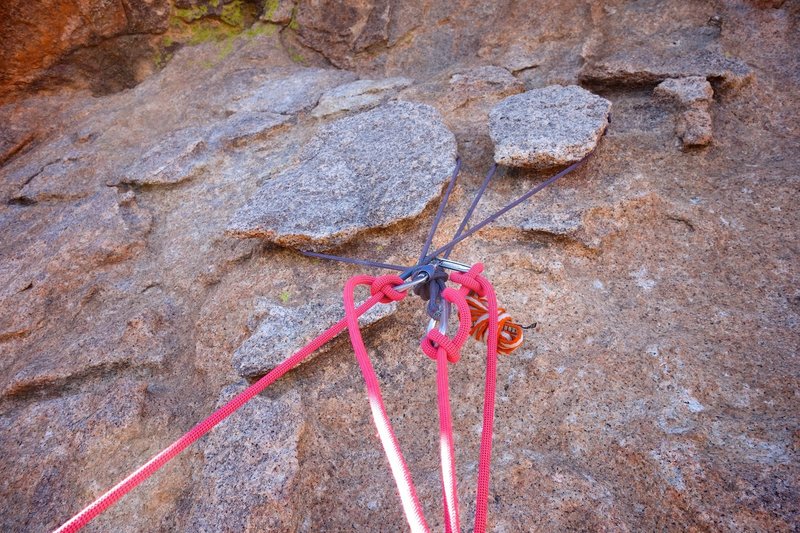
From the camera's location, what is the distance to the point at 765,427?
1229 millimetres

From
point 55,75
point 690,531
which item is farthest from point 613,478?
point 55,75

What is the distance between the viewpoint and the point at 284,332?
162 centimetres

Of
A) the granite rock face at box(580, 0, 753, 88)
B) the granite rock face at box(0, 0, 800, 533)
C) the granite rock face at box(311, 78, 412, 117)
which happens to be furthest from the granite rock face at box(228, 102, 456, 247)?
the granite rock face at box(580, 0, 753, 88)

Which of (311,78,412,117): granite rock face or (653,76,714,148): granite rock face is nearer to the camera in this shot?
(653,76,714,148): granite rock face

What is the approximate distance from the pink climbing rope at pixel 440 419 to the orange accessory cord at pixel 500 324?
0.15 ft

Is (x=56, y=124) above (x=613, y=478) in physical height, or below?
above

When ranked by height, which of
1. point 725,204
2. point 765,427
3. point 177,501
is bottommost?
point 177,501

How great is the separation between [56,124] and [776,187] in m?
3.63

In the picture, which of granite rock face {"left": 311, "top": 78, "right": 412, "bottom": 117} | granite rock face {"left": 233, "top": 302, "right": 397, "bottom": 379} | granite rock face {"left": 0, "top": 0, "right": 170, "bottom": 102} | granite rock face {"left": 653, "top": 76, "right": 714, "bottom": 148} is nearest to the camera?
granite rock face {"left": 233, "top": 302, "right": 397, "bottom": 379}

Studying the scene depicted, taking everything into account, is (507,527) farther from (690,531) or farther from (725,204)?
(725,204)

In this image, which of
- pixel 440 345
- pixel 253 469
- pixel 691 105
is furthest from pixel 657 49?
pixel 253 469

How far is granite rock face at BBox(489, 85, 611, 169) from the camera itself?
74.5 inches

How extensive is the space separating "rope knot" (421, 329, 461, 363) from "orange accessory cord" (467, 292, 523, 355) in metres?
0.21

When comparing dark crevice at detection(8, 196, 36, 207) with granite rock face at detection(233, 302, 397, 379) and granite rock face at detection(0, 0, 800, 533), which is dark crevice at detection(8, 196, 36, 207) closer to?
granite rock face at detection(0, 0, 800, 533)
